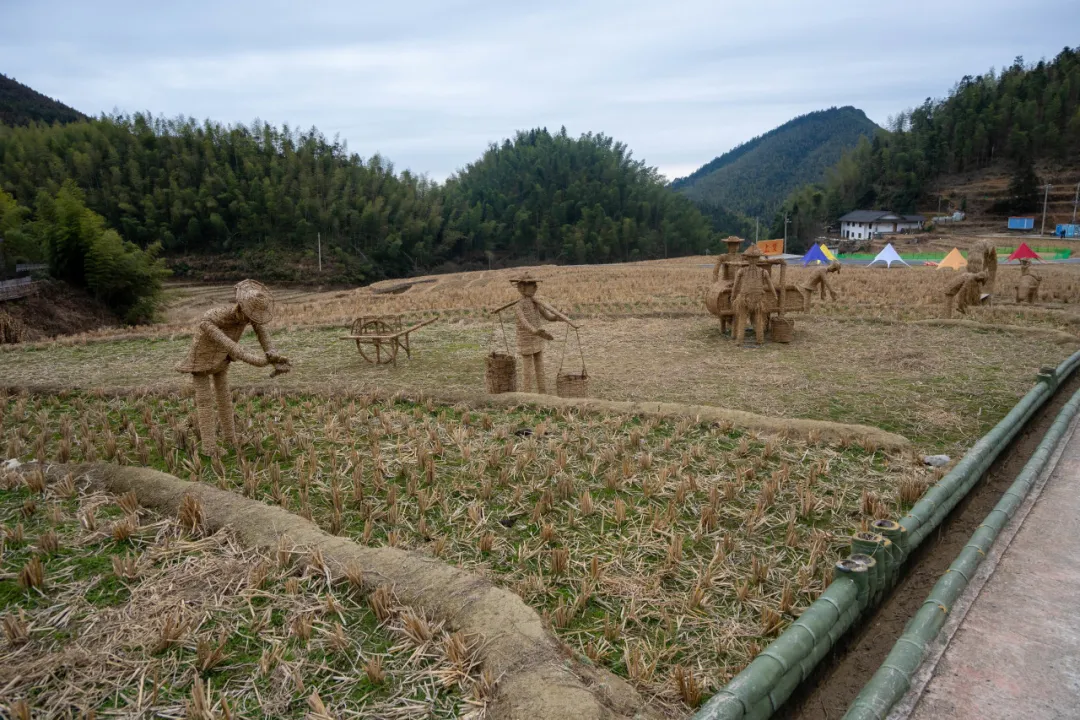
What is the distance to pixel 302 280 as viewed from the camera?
129ft

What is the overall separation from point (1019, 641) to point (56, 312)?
63.6 feet

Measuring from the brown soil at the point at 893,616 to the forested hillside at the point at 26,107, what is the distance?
224 ft

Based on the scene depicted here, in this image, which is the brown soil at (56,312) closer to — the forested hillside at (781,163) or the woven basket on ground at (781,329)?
the woven basket on ground at (781,329)

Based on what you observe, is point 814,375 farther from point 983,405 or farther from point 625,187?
point 625,187

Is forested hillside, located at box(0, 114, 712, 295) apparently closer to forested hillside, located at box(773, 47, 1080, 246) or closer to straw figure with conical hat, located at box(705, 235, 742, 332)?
forested hillside, located at box(773, 47, 1080, 246)

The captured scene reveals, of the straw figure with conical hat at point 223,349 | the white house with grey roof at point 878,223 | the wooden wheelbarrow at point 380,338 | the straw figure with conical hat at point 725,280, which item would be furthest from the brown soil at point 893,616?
the white house with grey roof at point 878,223

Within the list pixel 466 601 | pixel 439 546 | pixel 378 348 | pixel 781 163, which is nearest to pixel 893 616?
pixel 466 601

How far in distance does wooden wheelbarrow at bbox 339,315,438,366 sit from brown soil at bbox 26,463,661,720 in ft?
15.1

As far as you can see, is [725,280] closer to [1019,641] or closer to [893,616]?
[893,616]

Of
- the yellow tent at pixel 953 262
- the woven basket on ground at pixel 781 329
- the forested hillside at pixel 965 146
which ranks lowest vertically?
the woven basket on ground at pixel 781 329

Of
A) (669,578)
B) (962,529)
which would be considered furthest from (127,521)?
(962,529)

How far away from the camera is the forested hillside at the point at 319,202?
38.2 metres

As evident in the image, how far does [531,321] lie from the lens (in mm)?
6977

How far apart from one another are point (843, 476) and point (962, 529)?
797mm
